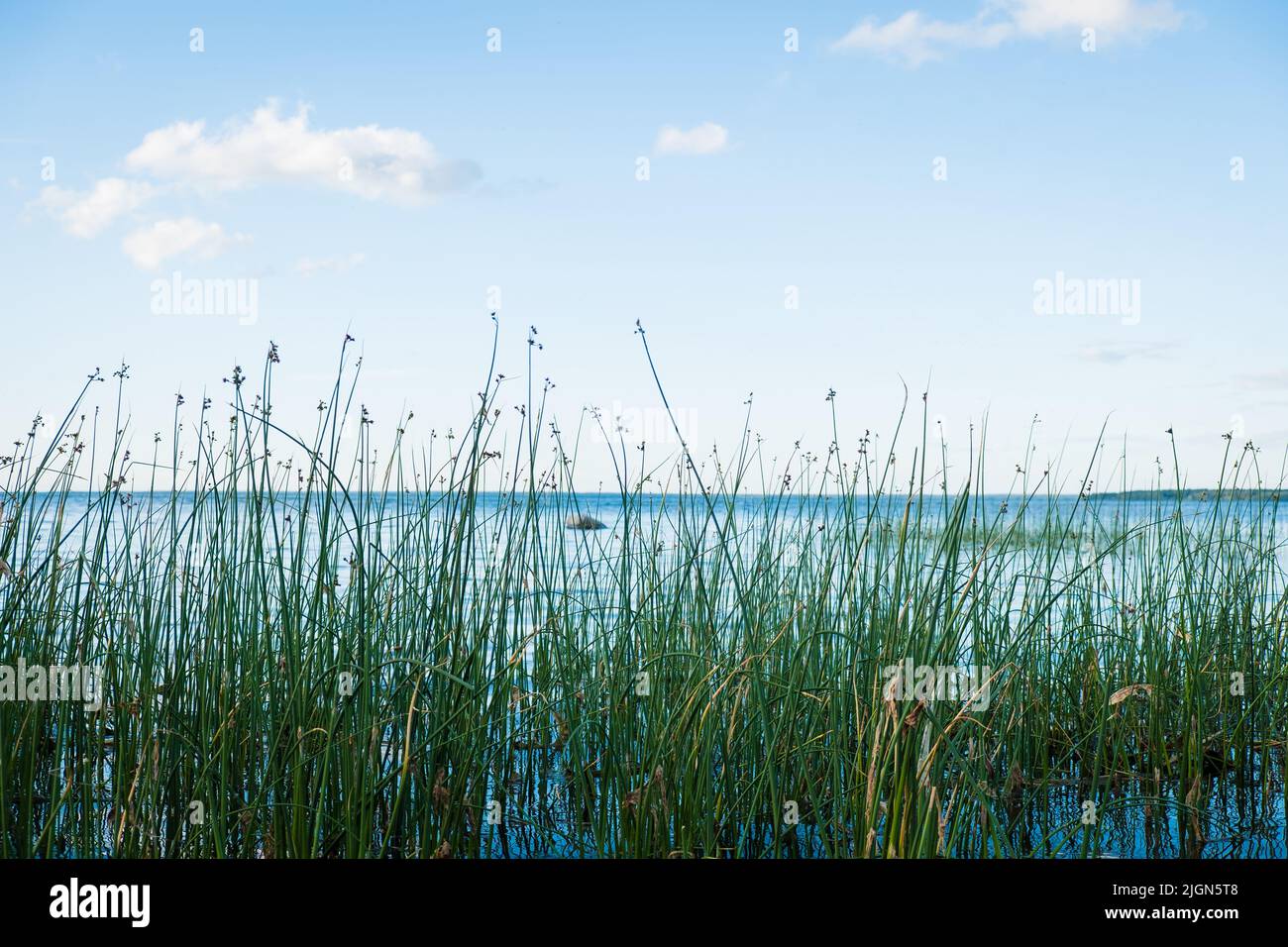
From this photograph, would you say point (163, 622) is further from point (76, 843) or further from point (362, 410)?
point (362, 410)

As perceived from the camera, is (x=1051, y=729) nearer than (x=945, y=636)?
No

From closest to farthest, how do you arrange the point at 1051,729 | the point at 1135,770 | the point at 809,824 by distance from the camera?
the point at 809,824 < the point at 1135,770 < the point at 1051,729

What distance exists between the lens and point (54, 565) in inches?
89.3
